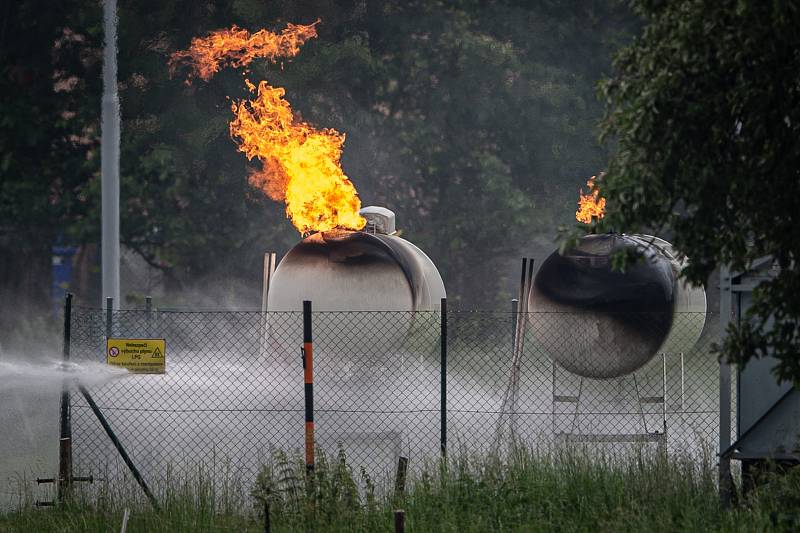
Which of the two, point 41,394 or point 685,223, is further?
point 41,394

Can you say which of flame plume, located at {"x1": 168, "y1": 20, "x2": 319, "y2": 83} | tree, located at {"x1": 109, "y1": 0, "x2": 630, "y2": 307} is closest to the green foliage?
tree, located at {"x1": 109, "y1": 0, "x2": 630, "y2": 307}

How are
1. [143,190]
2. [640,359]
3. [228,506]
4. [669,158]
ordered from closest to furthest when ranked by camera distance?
[669,158], [228,506], [640,359], [143,190]

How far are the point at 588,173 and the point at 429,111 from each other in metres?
4.13

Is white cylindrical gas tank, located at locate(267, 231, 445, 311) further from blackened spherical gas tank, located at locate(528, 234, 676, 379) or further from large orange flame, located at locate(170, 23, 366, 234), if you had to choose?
blackened spherical gas tank, located at locate(528, 234, 676, 379)

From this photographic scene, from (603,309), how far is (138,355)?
15.9 feet

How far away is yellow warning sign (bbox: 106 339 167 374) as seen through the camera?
9648 millimetres

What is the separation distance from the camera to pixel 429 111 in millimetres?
28734

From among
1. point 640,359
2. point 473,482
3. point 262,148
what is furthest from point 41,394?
point 473,482

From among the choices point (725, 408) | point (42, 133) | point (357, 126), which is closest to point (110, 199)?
point (725, 408)

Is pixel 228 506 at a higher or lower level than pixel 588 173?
lower

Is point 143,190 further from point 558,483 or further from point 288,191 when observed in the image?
point 558,483

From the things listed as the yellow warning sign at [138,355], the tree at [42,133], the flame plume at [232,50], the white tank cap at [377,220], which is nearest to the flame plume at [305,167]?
the white tank cap at [377,220]

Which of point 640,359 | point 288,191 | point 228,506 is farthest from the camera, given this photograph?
point 288,191

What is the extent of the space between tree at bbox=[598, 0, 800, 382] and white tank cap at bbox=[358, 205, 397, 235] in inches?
292
